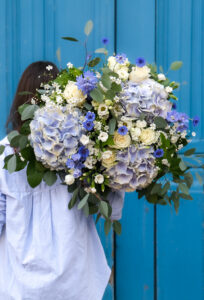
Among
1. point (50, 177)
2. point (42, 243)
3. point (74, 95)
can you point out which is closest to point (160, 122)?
point (74, 95)

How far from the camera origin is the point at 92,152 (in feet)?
4.17

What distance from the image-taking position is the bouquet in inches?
49.6

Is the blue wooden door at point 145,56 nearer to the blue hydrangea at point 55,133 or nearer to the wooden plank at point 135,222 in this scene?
the wooden plank at point 135,222

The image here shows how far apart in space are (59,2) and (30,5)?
14 cm

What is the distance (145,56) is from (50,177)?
1.01 meters

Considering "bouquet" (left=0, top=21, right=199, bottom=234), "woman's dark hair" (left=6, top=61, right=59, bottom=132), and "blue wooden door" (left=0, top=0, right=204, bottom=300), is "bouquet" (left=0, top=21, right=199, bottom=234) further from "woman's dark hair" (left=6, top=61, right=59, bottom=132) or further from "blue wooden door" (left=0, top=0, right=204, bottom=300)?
"blue wooden door" (left=0, top=0, right=204, bottom=300)

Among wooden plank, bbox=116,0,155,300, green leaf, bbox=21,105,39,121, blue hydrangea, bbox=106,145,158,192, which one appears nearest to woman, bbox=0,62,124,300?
green leaf, bbox=21,105,39,121


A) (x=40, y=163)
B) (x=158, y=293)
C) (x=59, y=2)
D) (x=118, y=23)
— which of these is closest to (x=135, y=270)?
(x=158, y=293)

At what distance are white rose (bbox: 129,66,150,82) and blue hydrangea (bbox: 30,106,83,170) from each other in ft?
0.69

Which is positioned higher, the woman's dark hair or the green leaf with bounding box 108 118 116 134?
the woman's dark hair

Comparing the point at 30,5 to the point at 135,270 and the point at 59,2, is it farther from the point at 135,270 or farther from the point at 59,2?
the point at 135,270

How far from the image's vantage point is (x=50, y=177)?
4.38ft

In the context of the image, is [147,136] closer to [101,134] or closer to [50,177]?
[101,134]

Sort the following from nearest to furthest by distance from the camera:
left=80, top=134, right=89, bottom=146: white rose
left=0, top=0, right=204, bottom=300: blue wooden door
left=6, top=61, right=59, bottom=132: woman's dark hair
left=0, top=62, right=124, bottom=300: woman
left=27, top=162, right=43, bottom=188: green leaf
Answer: left=80, top=134, right=89, bottom=146: white rose
left=27, top=162, right=43, bottom=188: green leaf
left=0, top=62, right=124, bottom=300: woman
left=6, top=61, right=59, bottom=132: woman's dark hair
left=0, top=0, right=204, bottom=300: blue wooden door
